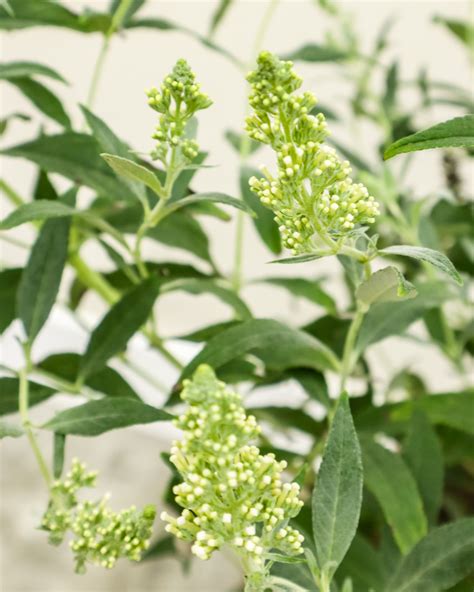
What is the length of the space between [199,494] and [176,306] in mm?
1113

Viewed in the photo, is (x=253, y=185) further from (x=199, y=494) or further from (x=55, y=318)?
(x=55, y=318)

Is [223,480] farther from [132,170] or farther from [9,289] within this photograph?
[9,289]

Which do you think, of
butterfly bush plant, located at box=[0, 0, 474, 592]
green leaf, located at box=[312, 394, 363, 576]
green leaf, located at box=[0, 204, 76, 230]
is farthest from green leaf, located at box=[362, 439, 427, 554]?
green leaf, located at box=[0, 204, 76, 230]

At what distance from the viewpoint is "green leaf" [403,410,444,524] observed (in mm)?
451

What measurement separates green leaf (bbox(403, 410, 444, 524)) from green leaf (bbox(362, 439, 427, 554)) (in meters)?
0.04

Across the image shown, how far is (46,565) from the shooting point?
0.97 m

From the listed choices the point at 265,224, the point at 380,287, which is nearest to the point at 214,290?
the point at 265,224

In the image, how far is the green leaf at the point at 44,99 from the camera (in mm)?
466

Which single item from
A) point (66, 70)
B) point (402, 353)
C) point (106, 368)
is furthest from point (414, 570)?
point (66, 70)

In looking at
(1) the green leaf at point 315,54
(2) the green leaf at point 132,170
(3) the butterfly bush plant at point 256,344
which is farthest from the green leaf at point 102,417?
(1) the green leaf at point 315,54

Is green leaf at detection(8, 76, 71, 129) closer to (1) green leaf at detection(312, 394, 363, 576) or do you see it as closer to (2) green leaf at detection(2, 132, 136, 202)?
(2) green leaf at detection(2, 132, 136, 202)

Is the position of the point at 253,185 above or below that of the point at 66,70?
below

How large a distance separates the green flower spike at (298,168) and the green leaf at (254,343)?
0.34 feet

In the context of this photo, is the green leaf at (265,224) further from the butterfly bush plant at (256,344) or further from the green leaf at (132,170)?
the green leaf at (132,170)
